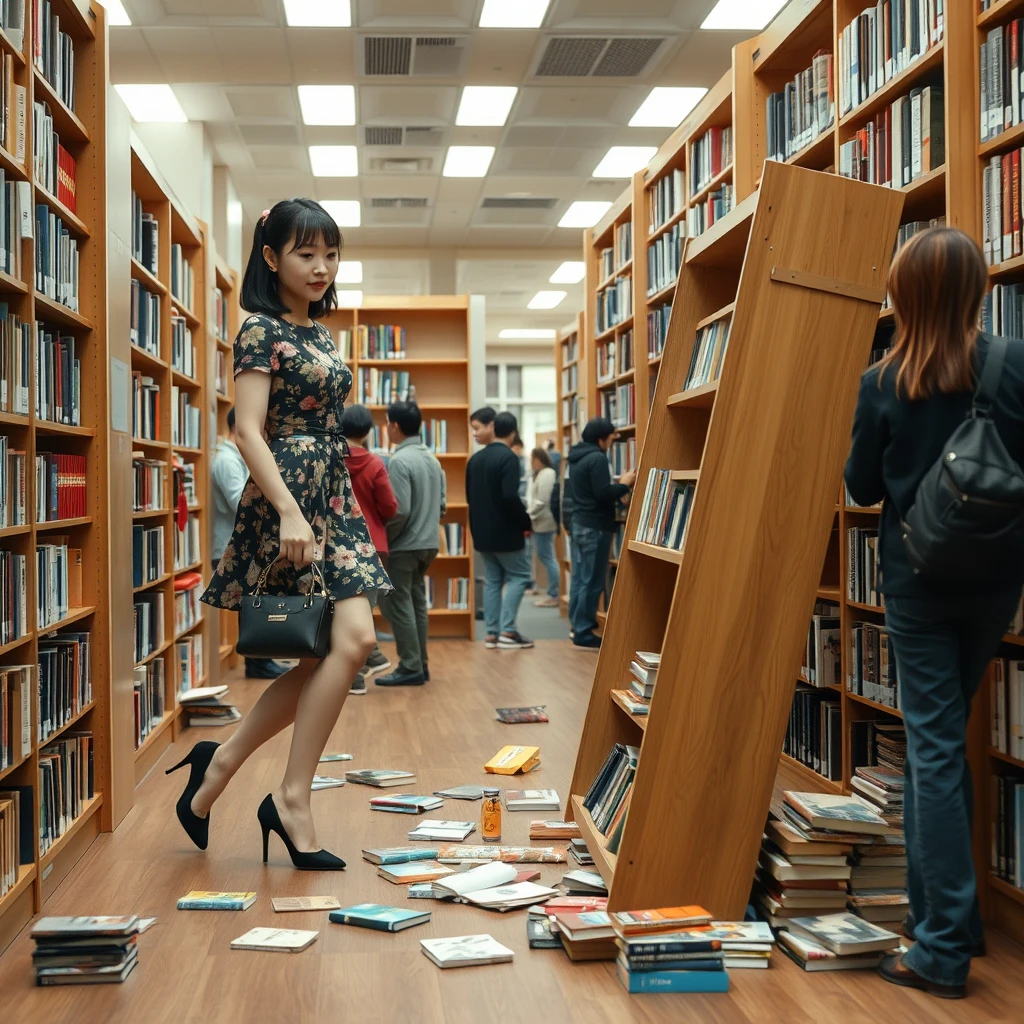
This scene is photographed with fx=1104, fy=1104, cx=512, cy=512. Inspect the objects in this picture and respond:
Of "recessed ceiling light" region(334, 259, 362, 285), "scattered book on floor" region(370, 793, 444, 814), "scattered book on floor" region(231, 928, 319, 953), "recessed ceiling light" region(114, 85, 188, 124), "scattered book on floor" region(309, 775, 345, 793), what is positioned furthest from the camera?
"recessed ceiling light" region(334, 259, 362, 285)

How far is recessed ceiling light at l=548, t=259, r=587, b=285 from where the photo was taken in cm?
1308

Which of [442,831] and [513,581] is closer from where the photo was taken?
[442,831]

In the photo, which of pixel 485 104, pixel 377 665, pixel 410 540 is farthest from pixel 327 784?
pixel 485 104

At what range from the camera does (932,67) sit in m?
3.05

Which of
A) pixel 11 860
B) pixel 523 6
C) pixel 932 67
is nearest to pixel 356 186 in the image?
pixel 523 6

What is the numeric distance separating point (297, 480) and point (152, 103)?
6254 mm

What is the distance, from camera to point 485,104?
26.6ft

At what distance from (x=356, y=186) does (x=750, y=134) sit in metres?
6.36

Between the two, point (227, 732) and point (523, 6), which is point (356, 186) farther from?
point (227, 732)

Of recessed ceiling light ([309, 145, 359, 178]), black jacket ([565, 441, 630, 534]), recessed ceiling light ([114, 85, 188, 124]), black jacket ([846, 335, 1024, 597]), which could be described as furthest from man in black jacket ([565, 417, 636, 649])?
black jacket ([846, 335, 1024, 597])

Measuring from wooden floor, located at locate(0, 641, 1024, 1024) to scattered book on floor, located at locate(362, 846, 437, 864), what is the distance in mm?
47

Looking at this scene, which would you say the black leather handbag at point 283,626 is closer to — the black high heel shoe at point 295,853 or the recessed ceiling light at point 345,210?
the black high heel shoe at point 295,853

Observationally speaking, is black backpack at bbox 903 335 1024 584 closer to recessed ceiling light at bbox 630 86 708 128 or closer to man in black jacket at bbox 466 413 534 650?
man in black jacket at bbox 466 413 534 650

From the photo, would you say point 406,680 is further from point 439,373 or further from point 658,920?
point 658,920
